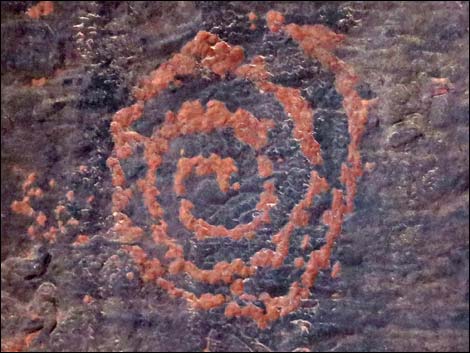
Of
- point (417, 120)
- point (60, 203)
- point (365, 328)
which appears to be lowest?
point (365, 328)

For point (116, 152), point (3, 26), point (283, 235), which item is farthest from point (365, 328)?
point (3, 26)

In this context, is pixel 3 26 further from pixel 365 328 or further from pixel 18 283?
pixel 365 328

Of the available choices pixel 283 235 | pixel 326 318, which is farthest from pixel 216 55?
pixel 326 318

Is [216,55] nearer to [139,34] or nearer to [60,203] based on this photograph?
[139,34]

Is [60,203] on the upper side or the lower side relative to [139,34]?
lower
